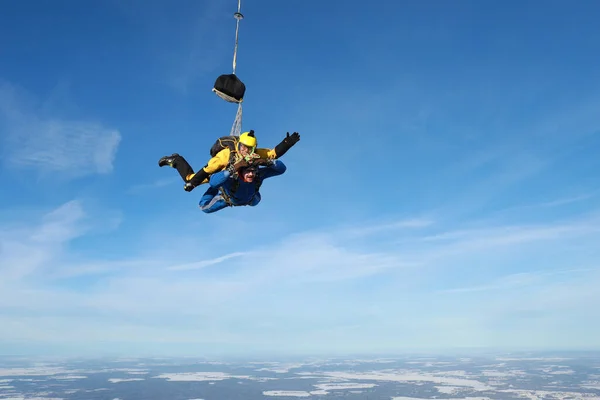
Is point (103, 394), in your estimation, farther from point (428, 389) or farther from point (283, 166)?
point (283, 166)

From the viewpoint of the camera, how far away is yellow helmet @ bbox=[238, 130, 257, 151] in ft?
24.4

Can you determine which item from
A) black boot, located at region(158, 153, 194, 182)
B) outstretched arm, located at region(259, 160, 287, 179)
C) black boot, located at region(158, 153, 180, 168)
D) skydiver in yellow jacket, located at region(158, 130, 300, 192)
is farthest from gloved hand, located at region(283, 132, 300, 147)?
black boot, located at region(158, 153, 180, 168)

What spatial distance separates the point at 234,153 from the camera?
7.63 meters

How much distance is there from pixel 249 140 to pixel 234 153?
0.42 metres

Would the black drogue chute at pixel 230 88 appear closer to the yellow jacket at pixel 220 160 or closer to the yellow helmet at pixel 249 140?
the yellow helmet at pixel 249 140

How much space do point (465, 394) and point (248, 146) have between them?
120194 mm

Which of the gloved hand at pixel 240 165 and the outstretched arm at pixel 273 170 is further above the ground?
the outstretched arm at pixel 273 170

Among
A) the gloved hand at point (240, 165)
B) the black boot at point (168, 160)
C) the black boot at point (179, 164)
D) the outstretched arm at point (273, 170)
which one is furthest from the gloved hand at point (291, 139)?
the black boot at point (168, 160)

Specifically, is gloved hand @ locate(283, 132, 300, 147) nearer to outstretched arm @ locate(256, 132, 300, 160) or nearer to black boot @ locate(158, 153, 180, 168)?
outstretched arm @ locate(256, 132, 300, 160)

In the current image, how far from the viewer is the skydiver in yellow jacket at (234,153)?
24.6 feet

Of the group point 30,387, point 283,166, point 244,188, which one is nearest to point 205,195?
point 244,188

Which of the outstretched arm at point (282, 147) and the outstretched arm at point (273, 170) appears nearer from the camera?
the outstretched arm at point (282, 147)

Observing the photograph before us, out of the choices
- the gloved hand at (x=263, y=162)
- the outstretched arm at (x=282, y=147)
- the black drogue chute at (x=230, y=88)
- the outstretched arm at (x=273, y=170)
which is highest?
the black drogue chute at (x=230, y=88)

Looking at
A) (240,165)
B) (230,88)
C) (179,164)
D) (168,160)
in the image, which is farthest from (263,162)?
(168,160)
